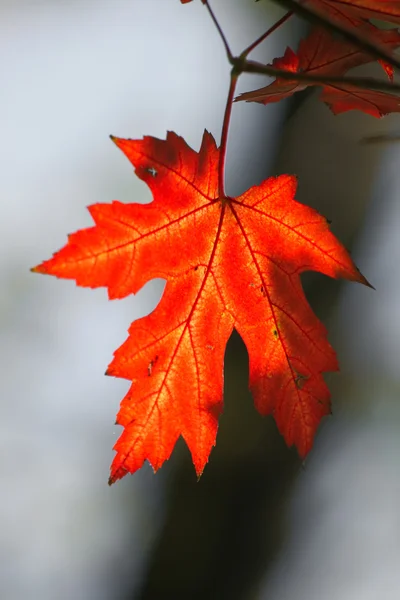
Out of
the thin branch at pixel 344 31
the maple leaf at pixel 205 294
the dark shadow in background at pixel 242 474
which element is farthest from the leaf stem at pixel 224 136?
the dark shadow in background at pixel 242 474

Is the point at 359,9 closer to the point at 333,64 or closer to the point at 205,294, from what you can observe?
the point at 333,64

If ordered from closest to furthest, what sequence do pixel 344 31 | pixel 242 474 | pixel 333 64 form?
pixel 344 31, pixel 333 64, pixel 242 474

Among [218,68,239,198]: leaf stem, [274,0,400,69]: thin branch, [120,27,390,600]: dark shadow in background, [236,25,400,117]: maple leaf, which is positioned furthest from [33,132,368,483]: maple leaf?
[120,27,390,600]: dark shadow in background

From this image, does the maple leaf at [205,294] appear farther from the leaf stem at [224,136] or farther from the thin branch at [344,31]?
the thin branch at [344,31]

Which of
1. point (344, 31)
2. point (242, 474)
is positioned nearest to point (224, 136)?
point (344, 31)

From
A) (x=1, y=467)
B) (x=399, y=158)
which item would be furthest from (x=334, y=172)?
(x=1, y=467)

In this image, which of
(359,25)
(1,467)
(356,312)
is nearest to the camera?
(359,25)

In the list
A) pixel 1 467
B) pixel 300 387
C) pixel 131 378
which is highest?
pixel 131 378

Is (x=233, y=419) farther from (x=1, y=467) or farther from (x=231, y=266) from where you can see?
(x=1, y=467)
